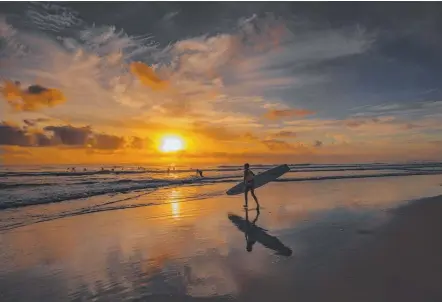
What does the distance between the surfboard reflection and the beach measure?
3 cm

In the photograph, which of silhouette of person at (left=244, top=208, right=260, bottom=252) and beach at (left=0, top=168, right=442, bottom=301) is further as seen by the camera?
silhouette of person at (left=244, top=208, right=260, bottom=252)

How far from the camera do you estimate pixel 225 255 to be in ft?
28.0

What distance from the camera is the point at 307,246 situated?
918 cm

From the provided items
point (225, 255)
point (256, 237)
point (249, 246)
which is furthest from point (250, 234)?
point (225, 255)

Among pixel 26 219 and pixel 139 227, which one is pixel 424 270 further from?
pixel 26 219

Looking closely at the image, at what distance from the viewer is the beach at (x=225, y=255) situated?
20.5 ft

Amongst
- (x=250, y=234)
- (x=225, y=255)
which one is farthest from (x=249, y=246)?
(x=250, y=234)

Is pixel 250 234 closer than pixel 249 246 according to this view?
No

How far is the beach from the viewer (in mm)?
6250

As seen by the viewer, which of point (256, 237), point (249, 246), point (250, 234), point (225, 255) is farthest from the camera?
point (250, 234)

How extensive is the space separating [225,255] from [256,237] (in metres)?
2.12

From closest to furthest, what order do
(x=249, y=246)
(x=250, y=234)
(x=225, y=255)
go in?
(x=225, y=255) → (x=249, y=246) → (x=250, y=234)

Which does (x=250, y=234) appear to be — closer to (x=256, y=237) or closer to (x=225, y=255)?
(x=256, y=237)

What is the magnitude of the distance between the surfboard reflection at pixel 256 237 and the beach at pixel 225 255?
3cm
